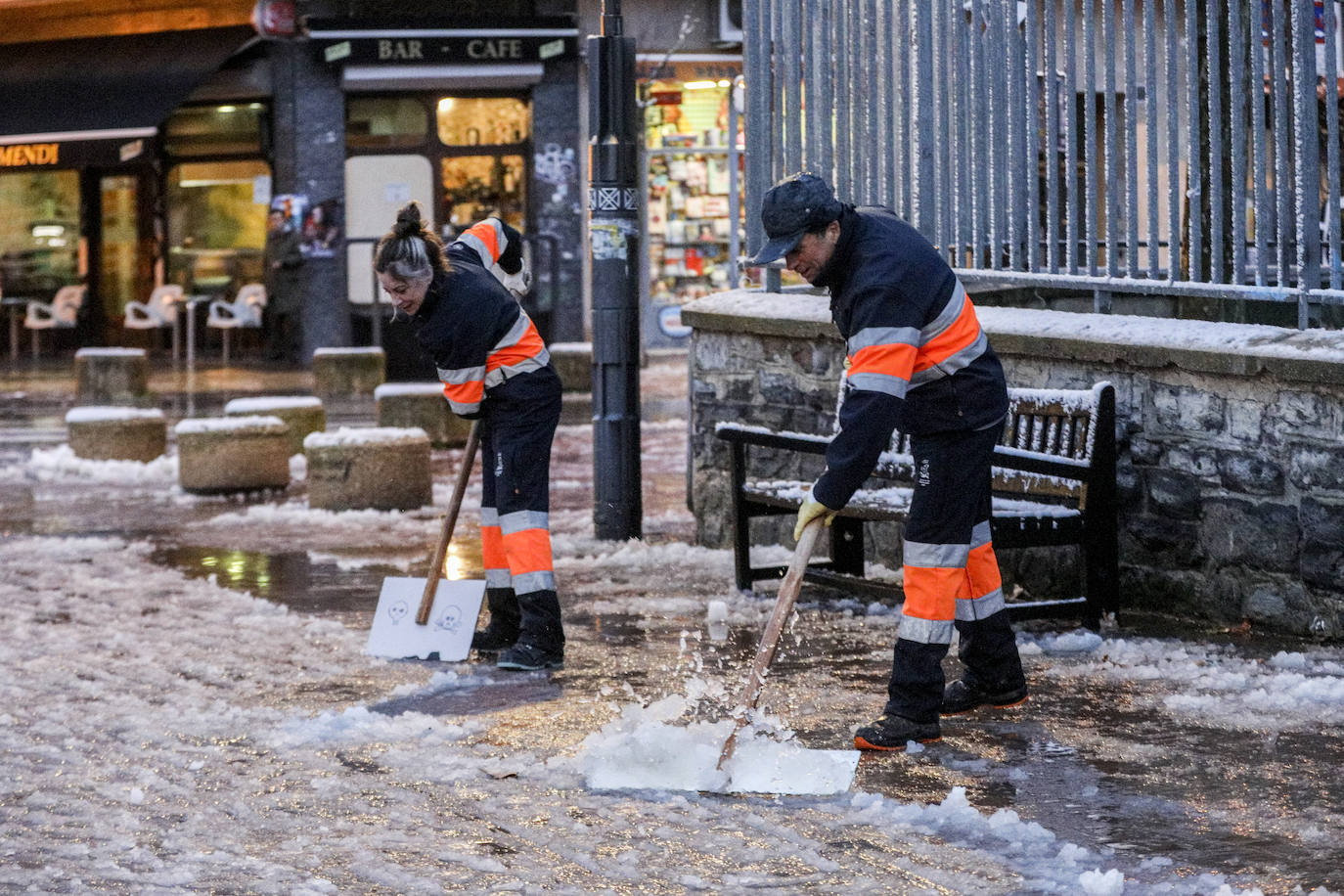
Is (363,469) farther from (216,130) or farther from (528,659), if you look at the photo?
(216,130)

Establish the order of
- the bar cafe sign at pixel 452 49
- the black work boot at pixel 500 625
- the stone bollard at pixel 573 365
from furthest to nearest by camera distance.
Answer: the bar cafe sign at pixel 452 49 < the stone bollard at pixel 573 365 < the black work boot at pixel 500 625

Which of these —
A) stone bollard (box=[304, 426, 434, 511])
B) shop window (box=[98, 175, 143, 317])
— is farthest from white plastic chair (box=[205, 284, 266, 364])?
stone bollard (box=[304, 426, 434, 511])

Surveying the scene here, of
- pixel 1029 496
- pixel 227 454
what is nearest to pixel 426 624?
pixel 1029 496

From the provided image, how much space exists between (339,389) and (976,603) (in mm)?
13236

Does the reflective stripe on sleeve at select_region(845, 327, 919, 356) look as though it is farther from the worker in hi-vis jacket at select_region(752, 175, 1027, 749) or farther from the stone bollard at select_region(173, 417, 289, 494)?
the stone bollard at select_region(173, 417, 289, 494)

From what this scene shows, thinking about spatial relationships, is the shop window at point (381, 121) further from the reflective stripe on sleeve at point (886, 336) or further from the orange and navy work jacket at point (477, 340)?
the reflective stripe on sleeve at point (886, 336)

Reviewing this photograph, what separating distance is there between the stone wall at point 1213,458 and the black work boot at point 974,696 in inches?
57.5

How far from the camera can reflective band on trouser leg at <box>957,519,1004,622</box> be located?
6133mm

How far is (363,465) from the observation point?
11.1 meters

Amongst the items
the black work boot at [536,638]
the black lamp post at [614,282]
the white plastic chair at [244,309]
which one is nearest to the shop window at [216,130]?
the white plastic chair at [244,309]

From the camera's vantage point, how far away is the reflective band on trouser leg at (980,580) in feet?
20.1

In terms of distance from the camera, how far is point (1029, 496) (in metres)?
7.76

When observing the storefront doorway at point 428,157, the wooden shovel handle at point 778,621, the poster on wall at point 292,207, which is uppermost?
the storefront doorway at point 428,157

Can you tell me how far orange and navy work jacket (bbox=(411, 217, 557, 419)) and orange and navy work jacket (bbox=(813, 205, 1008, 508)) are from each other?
164 cm
